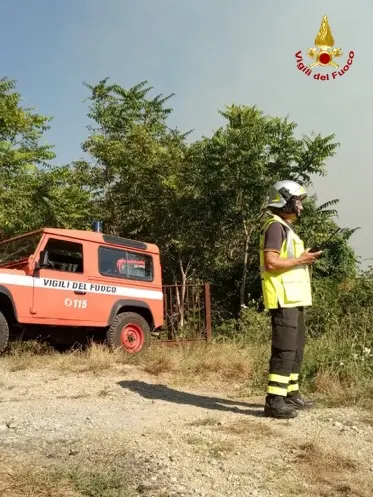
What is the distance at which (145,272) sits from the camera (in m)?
9.41

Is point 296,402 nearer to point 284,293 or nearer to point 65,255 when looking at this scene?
point 284,293

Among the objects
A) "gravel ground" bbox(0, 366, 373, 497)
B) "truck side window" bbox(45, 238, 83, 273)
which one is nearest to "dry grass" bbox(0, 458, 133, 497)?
"gravel ground" bbox(0, 366, 373, 497)

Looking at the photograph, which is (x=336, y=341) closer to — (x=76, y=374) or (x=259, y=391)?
(x=259, y=391)

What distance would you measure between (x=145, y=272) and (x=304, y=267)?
5.12 metres

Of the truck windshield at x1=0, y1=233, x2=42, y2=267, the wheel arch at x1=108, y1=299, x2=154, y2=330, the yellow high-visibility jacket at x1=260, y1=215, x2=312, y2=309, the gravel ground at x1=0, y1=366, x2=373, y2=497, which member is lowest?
the gravel ground at x1=0, y1=366, x2=373, y2=497

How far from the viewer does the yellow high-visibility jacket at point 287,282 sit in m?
4.43

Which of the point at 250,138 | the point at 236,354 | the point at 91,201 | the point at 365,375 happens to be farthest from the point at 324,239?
the point at 365,375

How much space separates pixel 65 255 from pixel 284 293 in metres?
4.75

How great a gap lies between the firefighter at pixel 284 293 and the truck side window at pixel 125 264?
4.51m

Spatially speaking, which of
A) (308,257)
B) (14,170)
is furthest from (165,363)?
(14,170)

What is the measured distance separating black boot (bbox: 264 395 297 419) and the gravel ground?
0.08 metres

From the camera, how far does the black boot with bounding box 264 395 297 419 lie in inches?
166

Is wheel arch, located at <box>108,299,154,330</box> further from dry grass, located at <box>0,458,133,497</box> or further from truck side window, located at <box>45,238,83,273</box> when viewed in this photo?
dry grass, located at <box>0,458,133,497</box>

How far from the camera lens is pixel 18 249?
8.34 meters
